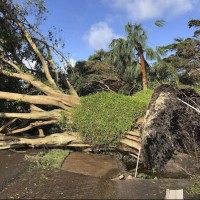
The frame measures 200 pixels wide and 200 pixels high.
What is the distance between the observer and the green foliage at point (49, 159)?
949 cm

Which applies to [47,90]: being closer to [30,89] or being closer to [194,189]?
[30,89]

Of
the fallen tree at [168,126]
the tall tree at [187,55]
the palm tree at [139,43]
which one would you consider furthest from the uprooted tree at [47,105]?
the tall tree at [187,55]

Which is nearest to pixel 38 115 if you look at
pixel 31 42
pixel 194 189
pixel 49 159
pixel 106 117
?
pixel 106 117

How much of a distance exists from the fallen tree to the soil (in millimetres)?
1507

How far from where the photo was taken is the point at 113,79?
16984 mm

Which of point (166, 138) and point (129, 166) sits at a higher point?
point (166, 138)

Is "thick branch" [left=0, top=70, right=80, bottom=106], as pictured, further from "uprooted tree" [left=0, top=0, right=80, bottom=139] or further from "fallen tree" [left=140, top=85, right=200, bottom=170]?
"fallen tree" [left=140, top=85, right=200, bottom=170]

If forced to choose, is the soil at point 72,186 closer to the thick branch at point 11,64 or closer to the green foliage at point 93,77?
the thick branch at point 11,64

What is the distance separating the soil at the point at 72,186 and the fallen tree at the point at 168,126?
1.51 metres

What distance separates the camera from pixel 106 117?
11.2 meters

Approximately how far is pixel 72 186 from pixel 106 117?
11.8 ft

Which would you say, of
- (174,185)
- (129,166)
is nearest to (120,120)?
(129,166)

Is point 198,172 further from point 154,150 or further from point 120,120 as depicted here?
point 120,120

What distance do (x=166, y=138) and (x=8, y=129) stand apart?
5.93 metres
